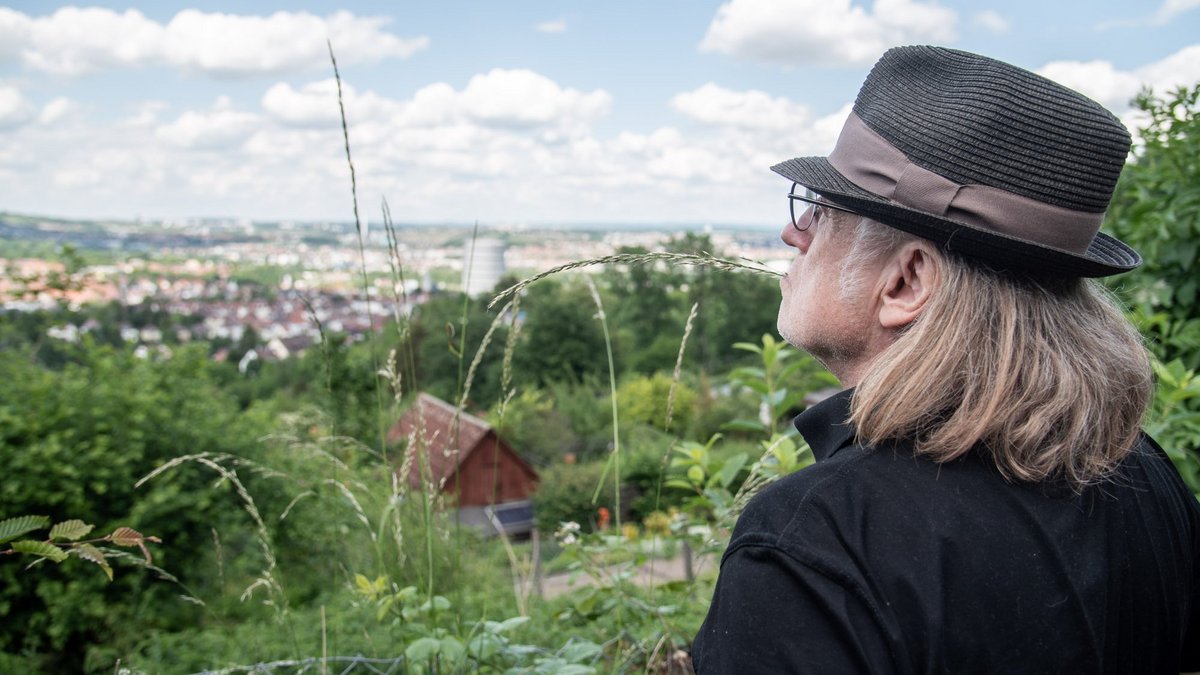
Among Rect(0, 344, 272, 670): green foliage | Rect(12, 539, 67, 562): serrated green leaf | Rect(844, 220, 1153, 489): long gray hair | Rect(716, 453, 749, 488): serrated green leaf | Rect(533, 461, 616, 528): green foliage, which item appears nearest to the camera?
Rect(844, 220, 1153, 489): long gray hair

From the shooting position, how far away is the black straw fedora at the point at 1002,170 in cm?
92

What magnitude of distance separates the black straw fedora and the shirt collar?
A: 21 cm

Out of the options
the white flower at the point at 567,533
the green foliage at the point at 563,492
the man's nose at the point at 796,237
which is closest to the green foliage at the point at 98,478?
the white flower at the point at 567,533

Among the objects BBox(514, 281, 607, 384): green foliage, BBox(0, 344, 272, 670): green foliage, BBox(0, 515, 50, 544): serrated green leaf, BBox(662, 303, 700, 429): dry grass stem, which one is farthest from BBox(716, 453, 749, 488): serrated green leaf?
BBox(514, 281, 607, 384): green foliage

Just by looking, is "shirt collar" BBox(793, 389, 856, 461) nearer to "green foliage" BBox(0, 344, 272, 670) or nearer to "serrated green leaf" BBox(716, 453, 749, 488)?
"serrated green leaf" BBox(716, 453, 749, 488)

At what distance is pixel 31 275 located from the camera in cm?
746

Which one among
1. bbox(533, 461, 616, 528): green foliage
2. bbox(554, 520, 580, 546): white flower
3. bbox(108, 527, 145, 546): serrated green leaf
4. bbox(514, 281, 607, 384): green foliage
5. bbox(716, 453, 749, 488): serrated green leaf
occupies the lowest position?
bbox(533, 461, 616, 528): green foliage

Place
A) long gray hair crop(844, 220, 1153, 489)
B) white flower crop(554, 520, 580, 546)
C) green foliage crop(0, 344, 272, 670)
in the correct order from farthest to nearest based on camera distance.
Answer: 1. green foliage crop(0, 344, 272, 670)
2. white flower crop(554, 520, 580, 546)
3. long gray hair crop(844, 220, 1153, 489)

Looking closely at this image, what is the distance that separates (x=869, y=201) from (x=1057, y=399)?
0.95ft

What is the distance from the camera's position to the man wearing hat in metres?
0.77

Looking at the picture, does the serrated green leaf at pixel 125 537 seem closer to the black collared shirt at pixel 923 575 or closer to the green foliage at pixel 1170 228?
the black collared shirt at pixel 923 575

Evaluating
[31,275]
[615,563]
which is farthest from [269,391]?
[615,563]

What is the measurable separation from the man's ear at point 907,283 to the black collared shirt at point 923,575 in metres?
0.15

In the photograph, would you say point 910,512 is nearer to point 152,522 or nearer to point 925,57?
point 925,57
